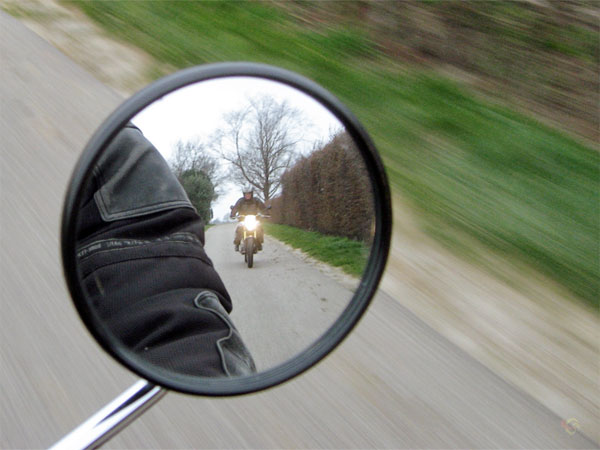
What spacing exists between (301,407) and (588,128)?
8.45 feet

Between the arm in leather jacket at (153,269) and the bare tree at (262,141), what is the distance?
0.43 ft

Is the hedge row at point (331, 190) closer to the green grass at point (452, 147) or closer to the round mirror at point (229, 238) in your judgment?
the round mirror at point (229, 238)

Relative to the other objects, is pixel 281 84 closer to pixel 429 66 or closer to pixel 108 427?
pixel 108 427

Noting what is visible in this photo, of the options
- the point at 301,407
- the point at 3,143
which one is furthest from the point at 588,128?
the point at 3,143

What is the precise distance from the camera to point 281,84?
1229 mm

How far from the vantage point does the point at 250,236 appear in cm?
119

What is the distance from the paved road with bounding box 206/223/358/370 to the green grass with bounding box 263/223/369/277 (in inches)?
1.2

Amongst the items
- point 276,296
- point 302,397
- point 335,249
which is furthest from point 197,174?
point 302,397

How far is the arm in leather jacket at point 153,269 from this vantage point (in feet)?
3.92

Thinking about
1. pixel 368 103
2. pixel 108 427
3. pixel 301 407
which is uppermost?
pixel 108 427

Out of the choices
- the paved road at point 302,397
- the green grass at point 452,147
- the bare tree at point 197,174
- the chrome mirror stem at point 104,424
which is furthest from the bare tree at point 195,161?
the green grass at point 452,147

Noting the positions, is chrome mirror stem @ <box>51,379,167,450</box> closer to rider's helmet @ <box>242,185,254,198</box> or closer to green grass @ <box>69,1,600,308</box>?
rider's helmet @ <box>242,185,254,198</box>

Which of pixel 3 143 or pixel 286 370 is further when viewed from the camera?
pixel 3 143

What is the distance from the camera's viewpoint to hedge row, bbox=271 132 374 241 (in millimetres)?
1342
